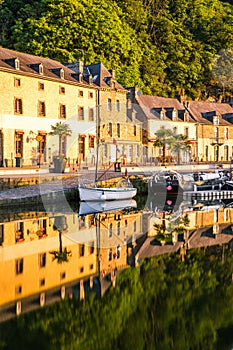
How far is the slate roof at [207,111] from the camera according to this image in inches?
2666

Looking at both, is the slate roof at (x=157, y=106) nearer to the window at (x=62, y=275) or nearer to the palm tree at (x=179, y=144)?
the palm tree at (x=179, y=144)

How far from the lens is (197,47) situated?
85312 millimetres

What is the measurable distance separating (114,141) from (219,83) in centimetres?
3839

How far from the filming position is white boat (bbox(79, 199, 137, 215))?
1206 inches

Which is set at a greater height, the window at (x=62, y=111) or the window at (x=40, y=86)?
the window at (x=40, y=86)

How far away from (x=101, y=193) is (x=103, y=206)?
1.36m

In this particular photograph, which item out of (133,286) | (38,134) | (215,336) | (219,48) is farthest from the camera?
(219,48)

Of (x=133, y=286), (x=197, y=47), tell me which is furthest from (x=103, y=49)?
(x=133, y=286)

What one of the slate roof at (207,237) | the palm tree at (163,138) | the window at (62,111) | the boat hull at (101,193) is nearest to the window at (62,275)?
the slate roof at (207,237)

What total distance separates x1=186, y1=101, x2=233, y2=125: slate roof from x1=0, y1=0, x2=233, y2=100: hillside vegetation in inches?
124

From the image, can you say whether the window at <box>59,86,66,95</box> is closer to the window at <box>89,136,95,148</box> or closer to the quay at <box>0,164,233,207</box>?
the window at <box>89,136,95,148</box>

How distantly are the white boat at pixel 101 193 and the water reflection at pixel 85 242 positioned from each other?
0.57m

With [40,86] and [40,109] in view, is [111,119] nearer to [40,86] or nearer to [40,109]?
[40,109]

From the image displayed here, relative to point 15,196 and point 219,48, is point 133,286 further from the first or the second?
point 219,48
